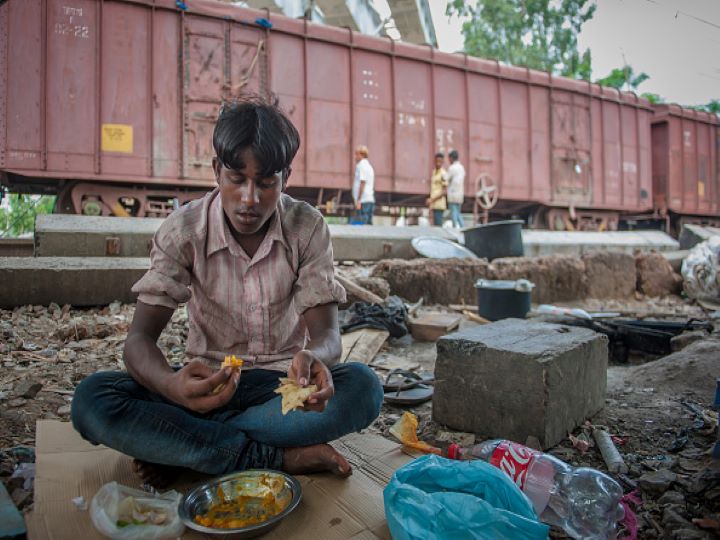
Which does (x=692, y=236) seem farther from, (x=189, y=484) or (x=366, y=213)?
(x=189, y=484)

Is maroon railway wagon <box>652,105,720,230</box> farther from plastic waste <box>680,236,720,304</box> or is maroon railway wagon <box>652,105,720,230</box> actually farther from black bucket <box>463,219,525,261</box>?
black bucket <box>463,219,525,261</box>

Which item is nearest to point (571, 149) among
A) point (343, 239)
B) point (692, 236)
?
point (692, 236)

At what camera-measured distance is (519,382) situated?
2.28 m

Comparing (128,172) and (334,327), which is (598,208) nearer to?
(128,172)

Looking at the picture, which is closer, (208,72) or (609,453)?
(609,453)

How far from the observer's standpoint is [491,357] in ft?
7.80

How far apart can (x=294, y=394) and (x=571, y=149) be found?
1354 cm

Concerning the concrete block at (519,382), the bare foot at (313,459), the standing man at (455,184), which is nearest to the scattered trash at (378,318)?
the concrete block at (519,382)

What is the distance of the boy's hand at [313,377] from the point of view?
1518mm

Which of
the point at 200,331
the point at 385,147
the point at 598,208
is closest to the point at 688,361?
the point at 200,331

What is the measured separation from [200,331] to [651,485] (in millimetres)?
1920

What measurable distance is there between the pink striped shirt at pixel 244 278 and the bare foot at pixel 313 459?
0.34m

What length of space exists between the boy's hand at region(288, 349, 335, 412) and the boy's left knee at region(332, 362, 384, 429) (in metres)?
0.28

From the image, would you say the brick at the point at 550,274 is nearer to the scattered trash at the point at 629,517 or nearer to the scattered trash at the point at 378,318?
the scattered trash at the point at 378,318
